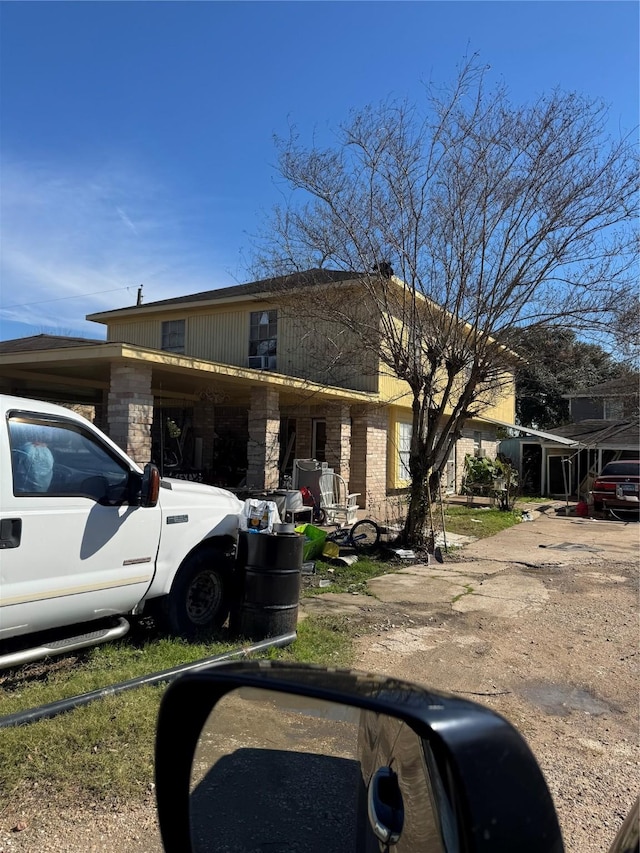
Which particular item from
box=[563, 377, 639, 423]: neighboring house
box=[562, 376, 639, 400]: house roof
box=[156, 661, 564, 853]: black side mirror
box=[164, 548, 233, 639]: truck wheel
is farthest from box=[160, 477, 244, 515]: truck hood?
box=[562, 376, 639, 400]: house roof

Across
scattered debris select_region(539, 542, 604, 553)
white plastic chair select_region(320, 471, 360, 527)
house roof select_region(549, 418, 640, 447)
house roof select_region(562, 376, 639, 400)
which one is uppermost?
house roof select_region(562, 376, 639, 400)

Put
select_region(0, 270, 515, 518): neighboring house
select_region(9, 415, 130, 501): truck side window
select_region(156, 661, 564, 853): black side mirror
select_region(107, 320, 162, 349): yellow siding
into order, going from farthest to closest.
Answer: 1. select_region(107, 320, 162, 349): yellow siding
2. select_region(0, 270, 515, 518): neighboring house
3. select_region(9, 415, 130, 501): truck side window
4. select_region(156, 661, 564, 853): black side mirror

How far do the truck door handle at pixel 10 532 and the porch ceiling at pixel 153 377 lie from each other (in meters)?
6.89

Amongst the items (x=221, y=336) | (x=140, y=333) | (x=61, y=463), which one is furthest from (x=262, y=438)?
(x=140, y=333)

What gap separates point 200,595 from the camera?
5859 millimetres

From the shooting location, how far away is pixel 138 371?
37.0 feet

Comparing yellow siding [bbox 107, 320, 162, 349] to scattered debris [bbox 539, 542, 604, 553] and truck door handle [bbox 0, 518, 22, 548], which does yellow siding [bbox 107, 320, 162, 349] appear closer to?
scattered debris [bbox 539, 542, 604, 553]

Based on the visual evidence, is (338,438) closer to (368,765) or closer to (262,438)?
(262,438)

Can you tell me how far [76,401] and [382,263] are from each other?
1322cm

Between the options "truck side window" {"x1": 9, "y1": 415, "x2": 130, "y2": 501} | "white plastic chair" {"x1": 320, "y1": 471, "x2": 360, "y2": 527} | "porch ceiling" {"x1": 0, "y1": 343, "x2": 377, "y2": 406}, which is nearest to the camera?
"truck side window" {"x1": 9, "y1": 415, "x2": 130, "y2": 501}

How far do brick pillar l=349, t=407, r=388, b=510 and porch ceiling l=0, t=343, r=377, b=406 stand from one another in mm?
1184

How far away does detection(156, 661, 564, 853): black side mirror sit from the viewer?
1.07 m

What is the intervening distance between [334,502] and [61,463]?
10.7m

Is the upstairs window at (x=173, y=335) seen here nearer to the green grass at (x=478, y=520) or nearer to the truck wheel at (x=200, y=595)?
the green grass at (x=478, y=520)
